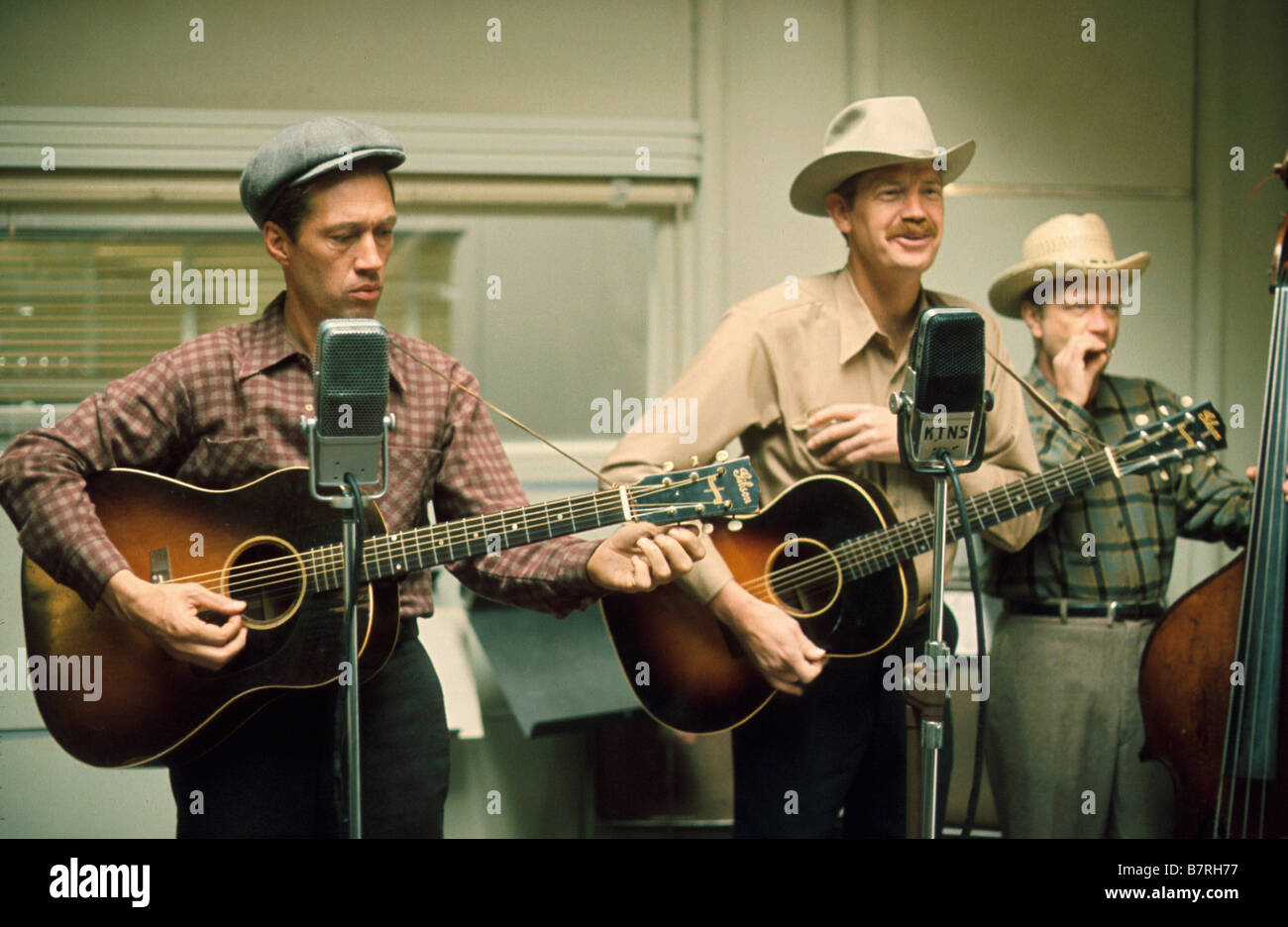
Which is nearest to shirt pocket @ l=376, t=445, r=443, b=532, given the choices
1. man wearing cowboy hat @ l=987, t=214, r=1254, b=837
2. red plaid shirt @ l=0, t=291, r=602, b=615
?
red plaid shirt @ l=0, t=291, r=602, b=615

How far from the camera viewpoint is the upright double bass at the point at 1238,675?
2.08 metres

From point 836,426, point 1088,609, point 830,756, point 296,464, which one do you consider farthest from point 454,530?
point 1088,609

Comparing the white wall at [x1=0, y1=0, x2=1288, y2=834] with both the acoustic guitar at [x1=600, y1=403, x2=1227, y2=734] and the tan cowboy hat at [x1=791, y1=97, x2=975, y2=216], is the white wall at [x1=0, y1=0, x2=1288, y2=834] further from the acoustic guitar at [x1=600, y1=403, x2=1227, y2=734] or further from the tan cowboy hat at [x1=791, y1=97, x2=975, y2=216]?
the acoustic guitar at [x1=600, y1=403, x2=1227, y2=734]

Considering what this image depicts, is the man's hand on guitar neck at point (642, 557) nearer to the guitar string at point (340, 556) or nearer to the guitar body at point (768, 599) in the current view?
the guitar string at point (340, 556)

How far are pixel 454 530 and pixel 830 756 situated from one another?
892 mm

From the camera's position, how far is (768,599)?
217 centimetres

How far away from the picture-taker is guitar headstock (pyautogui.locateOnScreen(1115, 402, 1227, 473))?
227 cm

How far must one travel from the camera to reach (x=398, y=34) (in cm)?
280

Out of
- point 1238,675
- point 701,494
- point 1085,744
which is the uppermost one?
point 701,494

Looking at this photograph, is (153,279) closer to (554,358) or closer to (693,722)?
(554,358)

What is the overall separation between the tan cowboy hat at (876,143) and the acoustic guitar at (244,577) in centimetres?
80

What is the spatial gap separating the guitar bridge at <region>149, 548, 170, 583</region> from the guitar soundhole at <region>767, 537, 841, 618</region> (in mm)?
1138

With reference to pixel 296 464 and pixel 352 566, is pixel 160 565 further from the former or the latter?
pixel 352 566
